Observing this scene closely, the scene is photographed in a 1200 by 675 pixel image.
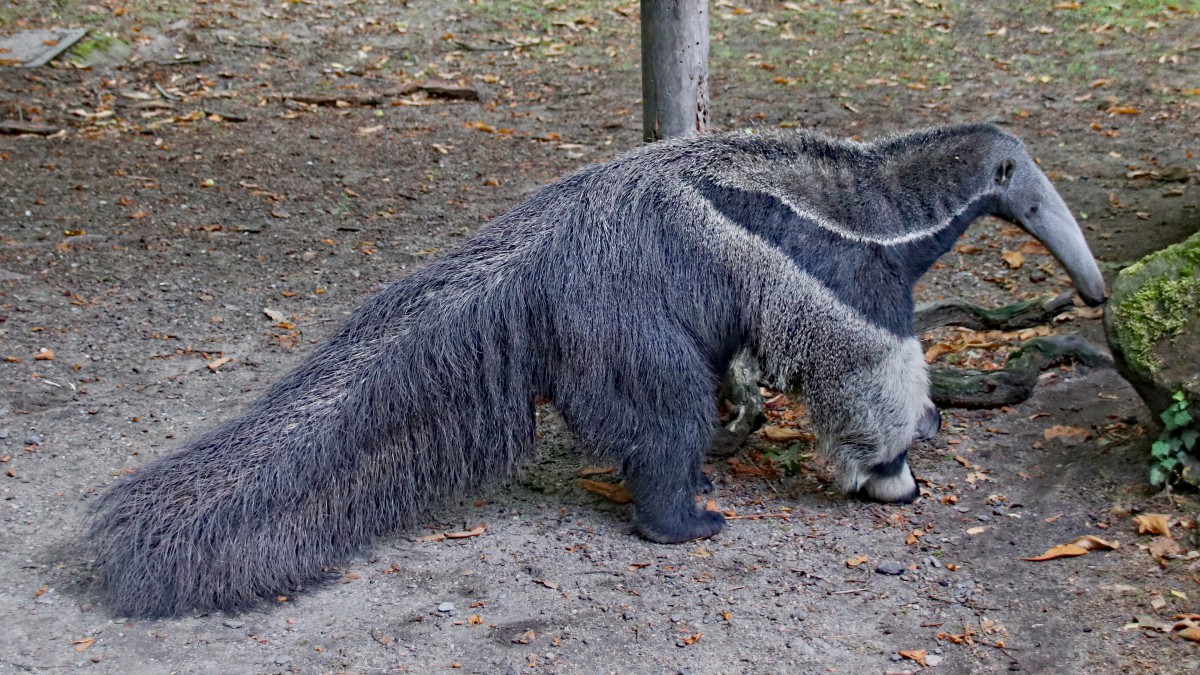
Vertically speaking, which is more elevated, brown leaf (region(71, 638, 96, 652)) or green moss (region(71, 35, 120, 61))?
green moss (region(71, 35, 120, 61))

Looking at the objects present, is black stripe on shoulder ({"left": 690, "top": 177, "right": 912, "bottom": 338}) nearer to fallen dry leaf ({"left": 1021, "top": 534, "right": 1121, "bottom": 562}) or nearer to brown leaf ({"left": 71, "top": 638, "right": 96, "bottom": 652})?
fallen dry leaf ({"left": 1021, "top": 534, "right": 1121, "bottom": 562})

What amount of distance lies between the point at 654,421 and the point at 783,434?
146 centimetres

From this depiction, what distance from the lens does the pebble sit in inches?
179

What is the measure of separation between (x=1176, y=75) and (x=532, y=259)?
28.1 ft

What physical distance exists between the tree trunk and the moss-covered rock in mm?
2307

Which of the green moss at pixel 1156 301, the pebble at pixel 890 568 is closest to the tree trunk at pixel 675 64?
the green moss at pixel 1156 301

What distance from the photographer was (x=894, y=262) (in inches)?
186

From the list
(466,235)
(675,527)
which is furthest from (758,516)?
(466,235)

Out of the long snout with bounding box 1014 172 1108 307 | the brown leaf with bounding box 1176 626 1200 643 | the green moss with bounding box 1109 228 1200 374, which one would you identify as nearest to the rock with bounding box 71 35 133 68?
the long snout with bounding box 1014 172 1108 307

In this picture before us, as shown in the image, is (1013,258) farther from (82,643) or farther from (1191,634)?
(82,643)

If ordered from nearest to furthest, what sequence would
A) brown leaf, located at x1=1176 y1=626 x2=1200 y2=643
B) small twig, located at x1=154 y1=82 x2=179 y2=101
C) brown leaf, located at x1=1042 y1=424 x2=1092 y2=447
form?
brown leaf, located at x1=1176 y1=626 x2=1200 y2=643, brown leaf, located at x1=1042 y1=424 x2=1092 y2=447, small twig, located at x1=154 y1=82 x2=179 y2=101

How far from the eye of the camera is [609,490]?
5.37 meters

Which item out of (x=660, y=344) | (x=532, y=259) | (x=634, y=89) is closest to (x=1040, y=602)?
(x=660, y=344)

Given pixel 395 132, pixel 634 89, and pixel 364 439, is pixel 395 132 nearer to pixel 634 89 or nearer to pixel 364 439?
pixel 634 89
